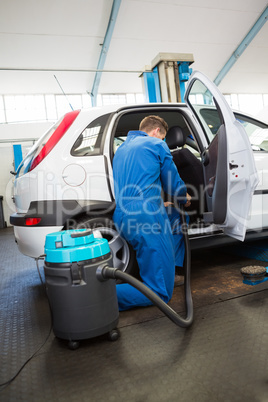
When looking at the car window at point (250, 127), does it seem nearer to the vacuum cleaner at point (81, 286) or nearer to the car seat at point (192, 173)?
the car seat at point (192, 173)

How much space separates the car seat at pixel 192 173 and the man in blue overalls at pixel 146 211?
656mm

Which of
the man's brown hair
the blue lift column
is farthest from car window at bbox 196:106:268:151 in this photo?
the blue lift column

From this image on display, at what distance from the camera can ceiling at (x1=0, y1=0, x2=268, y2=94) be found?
884 cm

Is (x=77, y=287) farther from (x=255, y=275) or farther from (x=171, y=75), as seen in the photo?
(x=171, y=75)

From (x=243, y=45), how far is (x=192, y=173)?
35.5 feet

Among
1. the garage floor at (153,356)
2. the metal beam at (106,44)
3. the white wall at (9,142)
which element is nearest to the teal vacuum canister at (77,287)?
the garage floor at (153,356)

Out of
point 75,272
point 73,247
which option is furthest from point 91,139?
point 75,272

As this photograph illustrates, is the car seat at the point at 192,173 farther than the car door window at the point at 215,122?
Yes

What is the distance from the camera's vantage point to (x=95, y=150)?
2.21 m

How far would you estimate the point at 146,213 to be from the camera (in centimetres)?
192

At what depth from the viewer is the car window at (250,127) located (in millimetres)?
2568

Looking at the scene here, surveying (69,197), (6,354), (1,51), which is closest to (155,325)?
(6,354)

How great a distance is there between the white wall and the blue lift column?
643 cm

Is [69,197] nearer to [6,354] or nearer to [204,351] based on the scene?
[6,354]
